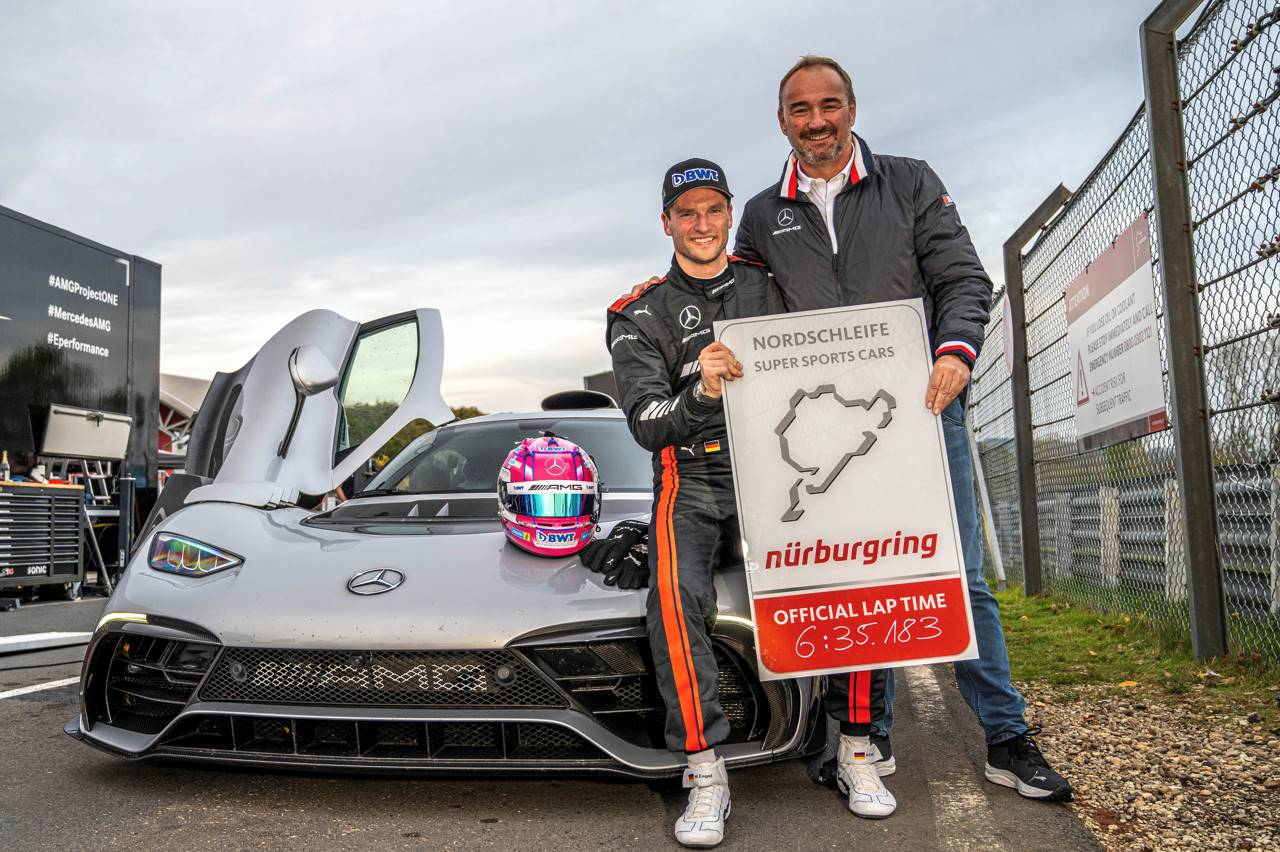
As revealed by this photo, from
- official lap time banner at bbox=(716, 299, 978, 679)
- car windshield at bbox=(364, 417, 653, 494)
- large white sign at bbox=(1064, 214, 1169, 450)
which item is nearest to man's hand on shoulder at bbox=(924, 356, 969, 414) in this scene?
official lap time banner at bbox=(716, 299, 978, 679)

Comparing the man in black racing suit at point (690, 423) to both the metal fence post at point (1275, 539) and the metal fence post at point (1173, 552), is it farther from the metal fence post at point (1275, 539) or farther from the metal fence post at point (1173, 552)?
the metal fence post at point (1173, 552)

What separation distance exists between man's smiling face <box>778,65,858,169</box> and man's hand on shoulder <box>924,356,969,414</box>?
2.29 ft

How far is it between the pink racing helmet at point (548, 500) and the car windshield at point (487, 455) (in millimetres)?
828

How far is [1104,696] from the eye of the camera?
4.07m

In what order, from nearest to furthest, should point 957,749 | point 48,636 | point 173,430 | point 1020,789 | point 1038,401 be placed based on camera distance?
point 1020,789 → point 957,749 → point 48,636 → point 1038,401 → point 173,430

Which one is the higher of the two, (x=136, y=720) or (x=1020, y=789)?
(x=136, y=720)

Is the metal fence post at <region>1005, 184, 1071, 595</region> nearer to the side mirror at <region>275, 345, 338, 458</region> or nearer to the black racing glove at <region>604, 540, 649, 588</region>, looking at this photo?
the side mirror at <region>275, 345, 338, 458</region>

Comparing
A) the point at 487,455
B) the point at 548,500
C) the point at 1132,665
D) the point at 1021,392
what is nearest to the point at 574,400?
the point at 487,455

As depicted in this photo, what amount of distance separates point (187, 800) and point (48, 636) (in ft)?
13.3

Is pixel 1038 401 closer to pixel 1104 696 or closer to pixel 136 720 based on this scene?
pixel 1104 696

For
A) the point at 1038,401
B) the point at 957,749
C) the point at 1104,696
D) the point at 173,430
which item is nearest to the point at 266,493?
the point at 957,749

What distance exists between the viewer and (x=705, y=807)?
2.57 m

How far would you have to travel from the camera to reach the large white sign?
16.0 ft

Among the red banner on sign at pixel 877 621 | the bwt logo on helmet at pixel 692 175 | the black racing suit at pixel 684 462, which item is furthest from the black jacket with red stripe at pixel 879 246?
the red banner on sign at pixel 877 621
